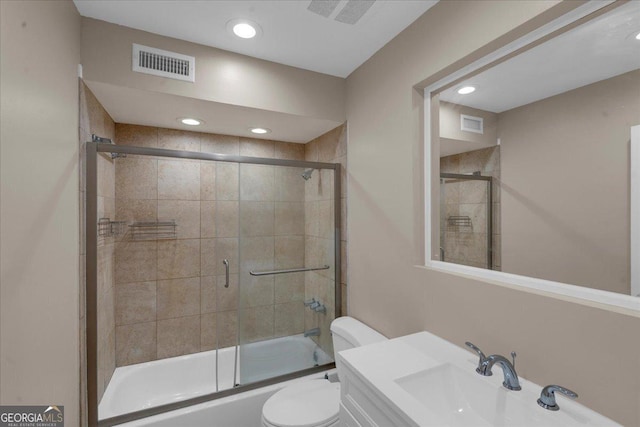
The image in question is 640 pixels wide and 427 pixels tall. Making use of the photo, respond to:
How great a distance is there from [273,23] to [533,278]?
1.79 meters

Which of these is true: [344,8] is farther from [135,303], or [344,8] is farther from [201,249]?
[135,303]

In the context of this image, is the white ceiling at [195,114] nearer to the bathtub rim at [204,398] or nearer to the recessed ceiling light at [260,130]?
the recessed ceiling light at [260,130]

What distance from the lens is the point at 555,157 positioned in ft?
3.53

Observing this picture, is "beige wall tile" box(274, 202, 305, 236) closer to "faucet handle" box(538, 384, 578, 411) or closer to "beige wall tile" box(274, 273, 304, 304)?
"beige wall tile" box(274, 273, 304, 304)

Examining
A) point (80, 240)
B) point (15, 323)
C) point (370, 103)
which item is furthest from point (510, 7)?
point (80, 240)

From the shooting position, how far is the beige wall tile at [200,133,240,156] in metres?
2.59

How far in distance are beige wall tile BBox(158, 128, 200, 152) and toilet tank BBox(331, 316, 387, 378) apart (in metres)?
1.96

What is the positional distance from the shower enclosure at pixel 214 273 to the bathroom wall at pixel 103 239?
4 cm

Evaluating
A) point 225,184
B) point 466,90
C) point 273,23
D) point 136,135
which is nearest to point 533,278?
point 466,90

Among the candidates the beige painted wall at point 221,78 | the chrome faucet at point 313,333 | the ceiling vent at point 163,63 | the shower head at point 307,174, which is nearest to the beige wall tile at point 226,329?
the chrome faucet at point 313,333

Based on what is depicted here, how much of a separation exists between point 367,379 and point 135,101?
2086 millimetres

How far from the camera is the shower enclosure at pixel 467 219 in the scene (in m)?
1.32

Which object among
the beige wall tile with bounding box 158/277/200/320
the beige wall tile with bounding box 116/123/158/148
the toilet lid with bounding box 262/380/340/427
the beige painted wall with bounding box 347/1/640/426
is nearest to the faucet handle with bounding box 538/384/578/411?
the beige painted wall with bounding box 347/1/640/426

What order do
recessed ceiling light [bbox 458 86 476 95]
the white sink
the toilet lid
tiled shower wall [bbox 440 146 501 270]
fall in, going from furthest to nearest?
the toilet lid
recessed ceiling light [bbox 458 86 476 95]
tiled shower wall [bbox 440 146 501 270]
the white sink
